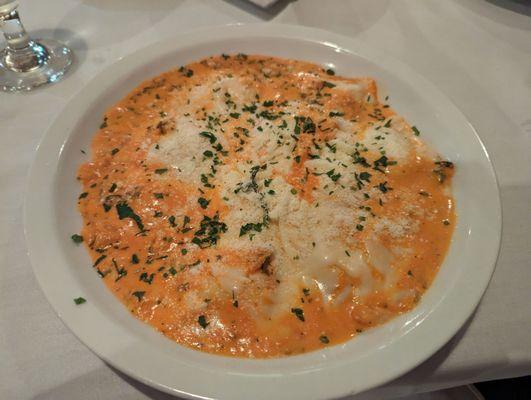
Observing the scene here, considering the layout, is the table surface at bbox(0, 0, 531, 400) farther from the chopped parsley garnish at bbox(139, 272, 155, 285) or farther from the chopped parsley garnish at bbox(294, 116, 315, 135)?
the chopped parsley garnish at bbox(294, 116, 315, 135)

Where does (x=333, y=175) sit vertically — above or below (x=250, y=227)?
above

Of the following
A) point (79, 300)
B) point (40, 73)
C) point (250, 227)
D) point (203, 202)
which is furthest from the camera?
point (40, 73)

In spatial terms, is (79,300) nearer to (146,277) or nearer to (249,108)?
(146,277)

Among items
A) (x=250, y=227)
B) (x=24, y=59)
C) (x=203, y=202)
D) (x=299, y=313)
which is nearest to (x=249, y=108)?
(x=203, y=202)

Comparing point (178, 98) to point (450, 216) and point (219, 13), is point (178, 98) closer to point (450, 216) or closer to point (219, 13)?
point (219, 13)

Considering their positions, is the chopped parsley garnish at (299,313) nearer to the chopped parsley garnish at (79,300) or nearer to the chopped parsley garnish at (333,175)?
the chopped parsley garnish at (333,175)

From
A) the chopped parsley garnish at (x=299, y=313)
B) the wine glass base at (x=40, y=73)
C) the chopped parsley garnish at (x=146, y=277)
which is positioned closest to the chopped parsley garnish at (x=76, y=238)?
the chopped parsley garnish at (x=146, y=277)

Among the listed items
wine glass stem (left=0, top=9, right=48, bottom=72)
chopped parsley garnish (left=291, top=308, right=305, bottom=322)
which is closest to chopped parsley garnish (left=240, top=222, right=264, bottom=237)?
chopped parsley garnish (left=291, top=308, right=305, bottom=322)
